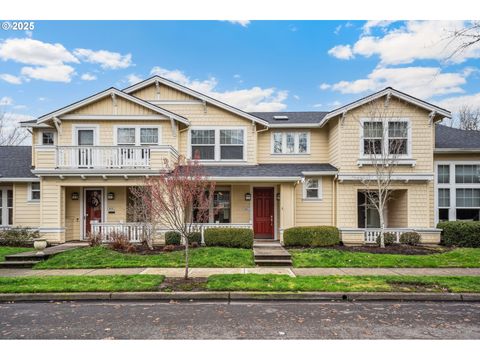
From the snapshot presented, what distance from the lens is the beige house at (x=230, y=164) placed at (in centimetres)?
1452

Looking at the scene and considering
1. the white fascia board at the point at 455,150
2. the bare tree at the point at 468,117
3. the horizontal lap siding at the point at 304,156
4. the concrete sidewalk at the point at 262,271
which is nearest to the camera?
the concrete sidewalk at the point at 262,271

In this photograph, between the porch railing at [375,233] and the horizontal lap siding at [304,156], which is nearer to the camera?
the porch railing at [375,233]

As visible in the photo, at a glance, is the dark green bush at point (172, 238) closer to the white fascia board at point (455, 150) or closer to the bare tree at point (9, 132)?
the white fascia board at point (455, 150)

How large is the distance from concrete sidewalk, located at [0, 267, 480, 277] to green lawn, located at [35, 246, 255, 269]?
17.9 inches

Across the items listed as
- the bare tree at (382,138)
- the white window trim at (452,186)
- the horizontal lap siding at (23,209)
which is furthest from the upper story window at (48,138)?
the white window trim at (452,186)

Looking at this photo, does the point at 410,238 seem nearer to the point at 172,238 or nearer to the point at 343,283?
the point at 343,283

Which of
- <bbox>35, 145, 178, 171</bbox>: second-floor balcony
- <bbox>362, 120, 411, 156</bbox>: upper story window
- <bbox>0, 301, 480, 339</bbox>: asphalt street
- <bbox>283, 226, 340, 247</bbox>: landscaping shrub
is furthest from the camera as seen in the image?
<bbox>362, 120, 411, 156</bbox>: upper story window

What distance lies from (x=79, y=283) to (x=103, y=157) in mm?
7752

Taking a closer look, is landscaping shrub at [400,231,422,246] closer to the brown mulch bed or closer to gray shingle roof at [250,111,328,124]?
gray shingle roof at [250,111,328,124]

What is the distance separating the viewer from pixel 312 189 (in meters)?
16.1

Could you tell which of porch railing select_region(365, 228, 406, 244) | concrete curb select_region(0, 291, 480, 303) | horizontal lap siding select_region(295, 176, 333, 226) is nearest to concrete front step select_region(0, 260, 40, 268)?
concrete curb select_region(0, 291, 480, 303)

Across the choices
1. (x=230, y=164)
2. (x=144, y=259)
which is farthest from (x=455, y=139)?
(x=144, y=259)

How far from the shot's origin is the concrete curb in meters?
7.23

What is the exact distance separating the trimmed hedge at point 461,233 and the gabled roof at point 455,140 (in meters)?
3.64
